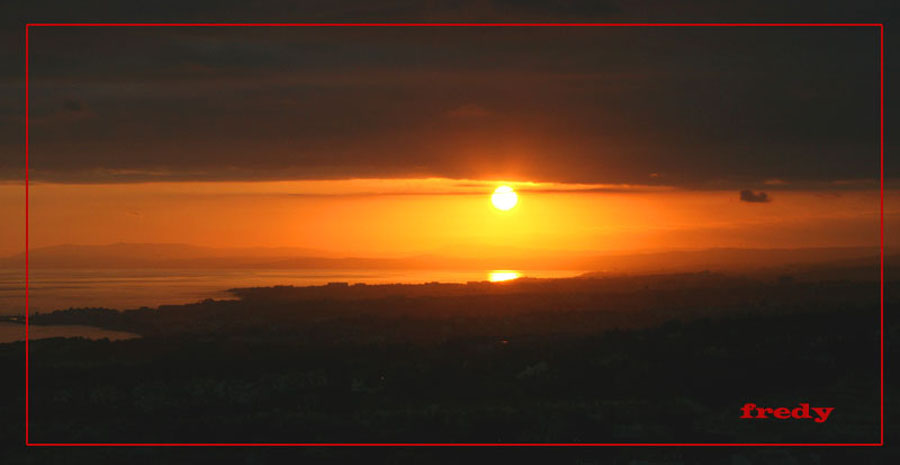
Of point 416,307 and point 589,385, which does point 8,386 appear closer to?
point 589,385

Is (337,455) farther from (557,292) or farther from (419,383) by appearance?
(557,292)

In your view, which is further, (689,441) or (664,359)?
(664,359)

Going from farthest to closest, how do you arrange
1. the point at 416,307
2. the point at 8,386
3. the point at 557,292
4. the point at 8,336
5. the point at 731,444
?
the point at 557,292 < the point at 416,307 < the point at 8,336 < the point at 8,386 < the point at 731,444

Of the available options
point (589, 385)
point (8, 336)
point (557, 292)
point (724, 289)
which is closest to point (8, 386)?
point (589, 385)

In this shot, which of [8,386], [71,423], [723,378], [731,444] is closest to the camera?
[731,444]

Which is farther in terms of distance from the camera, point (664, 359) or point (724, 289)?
point (724, 289)

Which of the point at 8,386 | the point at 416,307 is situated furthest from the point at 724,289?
the point at 8,386

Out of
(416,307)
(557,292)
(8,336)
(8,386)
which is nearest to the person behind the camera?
(8,386)

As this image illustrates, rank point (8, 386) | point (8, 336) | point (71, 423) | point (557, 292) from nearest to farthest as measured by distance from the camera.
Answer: point (71, 423) → point (8, 386) → point (8, 336) → point (557, 292)
